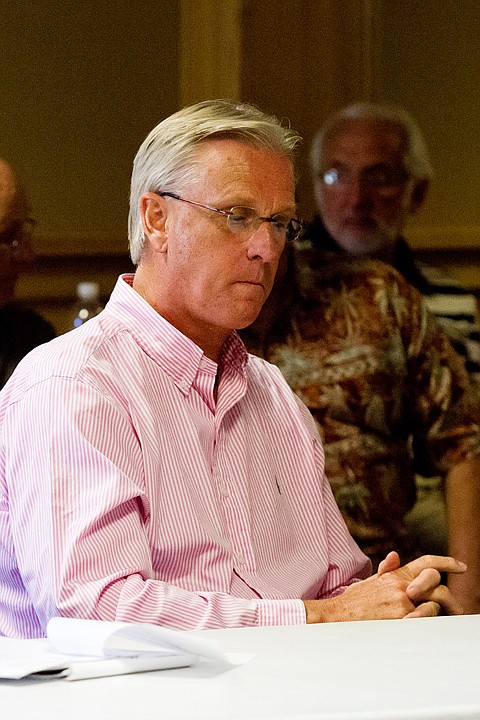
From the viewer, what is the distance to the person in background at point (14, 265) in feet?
8.96

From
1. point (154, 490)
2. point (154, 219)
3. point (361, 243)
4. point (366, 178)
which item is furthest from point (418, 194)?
point (154, 490)

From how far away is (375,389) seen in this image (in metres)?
2.42

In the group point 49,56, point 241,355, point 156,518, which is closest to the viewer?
point 156,518

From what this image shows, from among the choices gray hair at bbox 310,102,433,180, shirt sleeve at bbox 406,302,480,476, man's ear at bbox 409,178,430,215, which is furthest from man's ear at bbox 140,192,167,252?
man's ear at bbox 409,178,430,215

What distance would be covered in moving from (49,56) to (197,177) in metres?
1.49

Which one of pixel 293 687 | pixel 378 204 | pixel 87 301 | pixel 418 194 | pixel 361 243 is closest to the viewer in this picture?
pixel 293 687

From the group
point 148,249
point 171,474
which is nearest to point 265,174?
point 148,249

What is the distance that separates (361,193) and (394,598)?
4.64 ft

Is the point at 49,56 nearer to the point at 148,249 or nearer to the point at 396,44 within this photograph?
the point at 396,44

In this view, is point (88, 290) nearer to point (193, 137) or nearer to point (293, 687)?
point (193, 137)

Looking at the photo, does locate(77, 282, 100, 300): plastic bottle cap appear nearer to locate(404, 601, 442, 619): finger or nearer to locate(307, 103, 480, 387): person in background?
locate(307, 103, 480, 387): person in background

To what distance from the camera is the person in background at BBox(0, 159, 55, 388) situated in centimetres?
273

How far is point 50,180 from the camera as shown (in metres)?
2.95

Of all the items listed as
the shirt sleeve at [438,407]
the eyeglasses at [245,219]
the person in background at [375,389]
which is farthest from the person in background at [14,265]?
the eyeglasses at [245,219]
